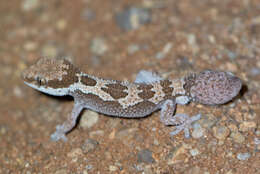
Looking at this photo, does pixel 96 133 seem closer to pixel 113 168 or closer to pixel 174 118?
pixel 113 168

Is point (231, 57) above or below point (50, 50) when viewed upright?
above

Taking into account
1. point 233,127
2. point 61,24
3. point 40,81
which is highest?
point 61,24

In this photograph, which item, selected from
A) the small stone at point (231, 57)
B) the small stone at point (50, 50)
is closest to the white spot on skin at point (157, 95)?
the small stone at point (231, 57)

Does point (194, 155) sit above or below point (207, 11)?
below

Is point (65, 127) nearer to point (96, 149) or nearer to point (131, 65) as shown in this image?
point (96, 149)

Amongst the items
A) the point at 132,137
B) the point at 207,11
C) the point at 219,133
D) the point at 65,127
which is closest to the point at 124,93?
the point at 132,137

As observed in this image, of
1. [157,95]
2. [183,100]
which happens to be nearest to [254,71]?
[183,100]

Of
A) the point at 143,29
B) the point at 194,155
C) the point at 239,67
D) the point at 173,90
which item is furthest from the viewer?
the point at 143,29
